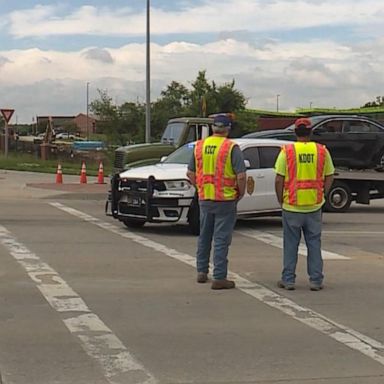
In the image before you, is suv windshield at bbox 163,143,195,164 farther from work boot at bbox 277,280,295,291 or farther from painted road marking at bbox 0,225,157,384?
work boot at bbox 277,280,295,291

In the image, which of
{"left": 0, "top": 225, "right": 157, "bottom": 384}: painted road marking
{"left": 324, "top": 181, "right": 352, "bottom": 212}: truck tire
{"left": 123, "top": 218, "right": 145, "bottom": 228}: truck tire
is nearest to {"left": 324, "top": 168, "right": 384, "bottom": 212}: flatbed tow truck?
{"left": 324, "top": 181, "right": 352, "bottom": 212}: truck tire

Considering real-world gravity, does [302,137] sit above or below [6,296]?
above

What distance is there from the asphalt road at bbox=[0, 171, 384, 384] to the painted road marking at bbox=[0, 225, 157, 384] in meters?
0.01

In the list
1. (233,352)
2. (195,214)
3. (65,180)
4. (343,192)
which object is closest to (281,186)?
(233,352)

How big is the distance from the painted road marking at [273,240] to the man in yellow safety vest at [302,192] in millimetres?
2743

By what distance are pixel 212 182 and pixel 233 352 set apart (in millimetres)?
3038

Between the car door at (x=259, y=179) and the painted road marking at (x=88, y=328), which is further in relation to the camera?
the car door at (x=259, y=179)

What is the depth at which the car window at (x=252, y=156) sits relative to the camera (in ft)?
49.2

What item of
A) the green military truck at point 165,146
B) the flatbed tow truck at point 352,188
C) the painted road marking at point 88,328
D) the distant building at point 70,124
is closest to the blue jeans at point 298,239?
the painted road marking at point 88,328

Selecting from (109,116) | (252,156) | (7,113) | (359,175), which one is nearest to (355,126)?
(359,175)

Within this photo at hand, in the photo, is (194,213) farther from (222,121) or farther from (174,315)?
(174,315)

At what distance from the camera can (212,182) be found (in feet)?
30.1

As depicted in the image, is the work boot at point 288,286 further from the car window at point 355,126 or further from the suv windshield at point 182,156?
the car window at point 355,126

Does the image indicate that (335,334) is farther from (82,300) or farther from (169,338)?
(82,300)
